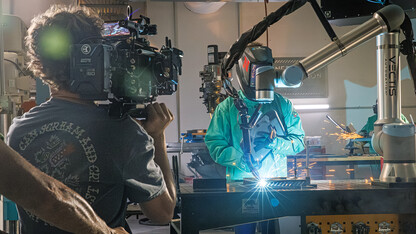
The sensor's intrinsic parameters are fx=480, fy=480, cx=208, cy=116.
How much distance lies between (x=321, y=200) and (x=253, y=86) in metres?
0.47

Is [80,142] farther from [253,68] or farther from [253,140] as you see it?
[253,140]

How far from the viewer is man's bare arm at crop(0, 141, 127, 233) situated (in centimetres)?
85

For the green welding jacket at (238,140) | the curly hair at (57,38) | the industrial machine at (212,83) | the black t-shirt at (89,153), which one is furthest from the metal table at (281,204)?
the industrial machine at (212,83)

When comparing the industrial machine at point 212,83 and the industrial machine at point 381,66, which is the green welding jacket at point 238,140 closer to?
the industrial machine at point 381,66

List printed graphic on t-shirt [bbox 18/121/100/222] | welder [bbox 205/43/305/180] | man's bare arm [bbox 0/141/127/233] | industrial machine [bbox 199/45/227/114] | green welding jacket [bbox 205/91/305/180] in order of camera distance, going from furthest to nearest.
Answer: industrial machine [bbox 199/45/227/114]
green welding jacket [bbox 205/91/305/180]
welder [bbox 205/43/305/180]
printed graphic on t-shirt [bbox 18/121/100/222]
man's bare arm [bbox 0/141/127/233]

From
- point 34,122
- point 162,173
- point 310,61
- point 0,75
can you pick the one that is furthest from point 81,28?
point 0,75

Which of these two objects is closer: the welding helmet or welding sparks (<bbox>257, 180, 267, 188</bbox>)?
the welding helmet

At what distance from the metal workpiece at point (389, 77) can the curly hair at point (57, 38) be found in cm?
105

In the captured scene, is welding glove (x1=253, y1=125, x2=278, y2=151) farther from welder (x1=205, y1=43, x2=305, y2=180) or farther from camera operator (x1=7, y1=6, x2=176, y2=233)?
camera operator (x1=7, y1=6, x2=176, y2=233)

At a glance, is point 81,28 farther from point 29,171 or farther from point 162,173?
point 29,171

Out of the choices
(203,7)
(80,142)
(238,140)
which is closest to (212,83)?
(238,140)

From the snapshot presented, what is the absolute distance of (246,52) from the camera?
180 centimetres

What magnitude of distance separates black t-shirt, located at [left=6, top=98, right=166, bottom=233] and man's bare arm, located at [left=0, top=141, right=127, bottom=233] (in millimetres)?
→ 563

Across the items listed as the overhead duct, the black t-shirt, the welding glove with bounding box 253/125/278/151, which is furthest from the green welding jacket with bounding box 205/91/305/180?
the overhead duct
